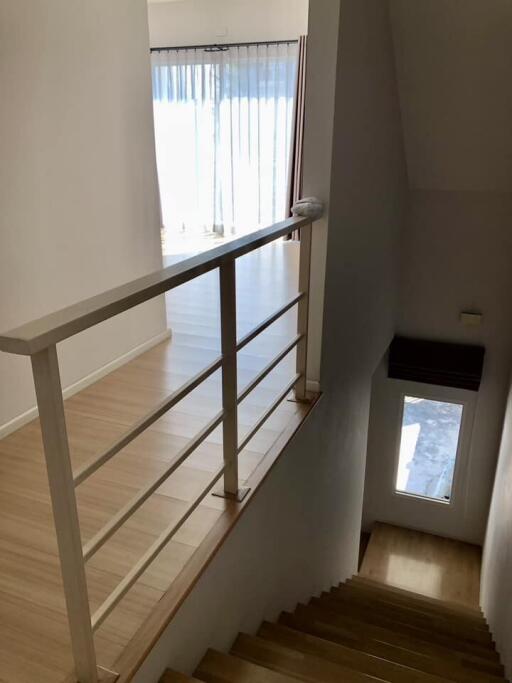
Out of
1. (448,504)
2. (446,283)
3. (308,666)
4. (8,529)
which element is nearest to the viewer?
(8,529)

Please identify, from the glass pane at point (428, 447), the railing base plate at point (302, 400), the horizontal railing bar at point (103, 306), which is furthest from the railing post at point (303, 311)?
the glass pane at point (428, 447)

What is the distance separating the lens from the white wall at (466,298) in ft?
15.5

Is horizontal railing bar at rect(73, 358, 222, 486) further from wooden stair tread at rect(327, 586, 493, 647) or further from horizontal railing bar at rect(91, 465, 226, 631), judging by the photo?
wooden stair tread at rect(327, 586, 493, 647)

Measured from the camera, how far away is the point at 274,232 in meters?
1.95

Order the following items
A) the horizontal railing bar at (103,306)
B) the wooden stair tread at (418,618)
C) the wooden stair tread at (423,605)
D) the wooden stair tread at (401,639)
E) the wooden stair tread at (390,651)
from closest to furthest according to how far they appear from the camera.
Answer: the horizontal railing bar at (103,306)
the wooden stair tread at (390,651)
the wooden stair tread at (401,639)
the wooden stair tread at (418,618)
the wooden stair tread at (423,605)

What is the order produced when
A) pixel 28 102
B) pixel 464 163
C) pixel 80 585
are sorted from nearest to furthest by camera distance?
1. pixel 80 585
2. pixel 28 102
3. pixel 464 163

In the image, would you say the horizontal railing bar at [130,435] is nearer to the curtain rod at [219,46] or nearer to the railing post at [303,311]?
the railing post at [303,311]

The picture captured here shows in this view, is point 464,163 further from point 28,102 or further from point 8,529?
point 8,529

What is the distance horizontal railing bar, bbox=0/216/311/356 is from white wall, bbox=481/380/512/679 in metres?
2.46

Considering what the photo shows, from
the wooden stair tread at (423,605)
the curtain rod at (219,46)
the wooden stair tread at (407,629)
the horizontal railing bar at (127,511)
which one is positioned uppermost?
the curtain rod at (219,46)

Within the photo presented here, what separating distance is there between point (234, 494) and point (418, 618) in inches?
87.1

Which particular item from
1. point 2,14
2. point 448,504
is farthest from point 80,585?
point 448,504

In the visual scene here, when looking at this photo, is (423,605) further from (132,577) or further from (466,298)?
(132,577)

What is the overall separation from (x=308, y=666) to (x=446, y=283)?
3708 mm
